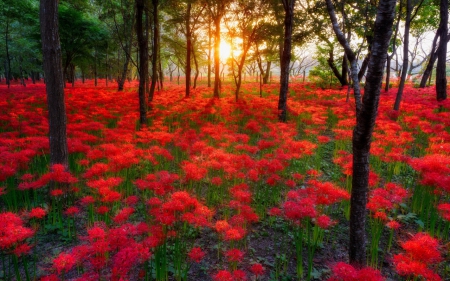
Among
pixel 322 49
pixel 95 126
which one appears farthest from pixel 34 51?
pixel 322 49

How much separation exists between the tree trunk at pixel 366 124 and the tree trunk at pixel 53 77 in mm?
6263

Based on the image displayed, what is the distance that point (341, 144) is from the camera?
392 inches

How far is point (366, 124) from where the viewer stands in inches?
133

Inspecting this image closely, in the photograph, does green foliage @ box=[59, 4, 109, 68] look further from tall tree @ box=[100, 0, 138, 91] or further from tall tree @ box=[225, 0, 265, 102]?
tall tree @ box=[225, 0, 265, 102]

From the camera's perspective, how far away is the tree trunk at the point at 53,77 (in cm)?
557

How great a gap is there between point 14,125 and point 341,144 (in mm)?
12503

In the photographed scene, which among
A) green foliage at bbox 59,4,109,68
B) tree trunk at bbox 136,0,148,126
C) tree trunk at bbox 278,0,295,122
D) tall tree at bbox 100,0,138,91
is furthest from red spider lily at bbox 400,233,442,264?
green foliage at bbox 59,4,109,68

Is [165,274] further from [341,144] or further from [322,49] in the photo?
[322,49]

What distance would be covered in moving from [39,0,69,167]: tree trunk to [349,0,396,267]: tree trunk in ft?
20.5

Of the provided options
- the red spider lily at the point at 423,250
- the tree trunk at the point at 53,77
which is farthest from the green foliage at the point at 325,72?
the red spider lily at the point at 423,250

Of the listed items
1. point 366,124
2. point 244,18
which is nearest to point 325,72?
point 244,18

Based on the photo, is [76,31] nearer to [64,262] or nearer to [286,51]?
[286,51]

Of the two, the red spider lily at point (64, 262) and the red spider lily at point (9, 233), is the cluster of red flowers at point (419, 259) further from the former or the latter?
the red spider lily at point (9, 233)

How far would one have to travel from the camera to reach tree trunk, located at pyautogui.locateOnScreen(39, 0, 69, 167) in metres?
5.57
